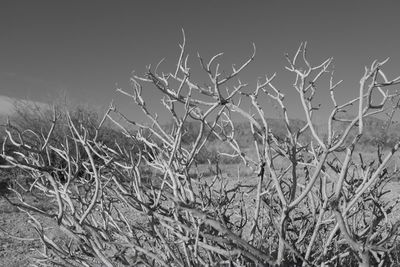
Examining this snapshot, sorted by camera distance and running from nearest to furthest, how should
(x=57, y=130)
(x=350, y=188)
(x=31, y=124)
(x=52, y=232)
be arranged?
(x=350, y=188)
(x=52, y=232)
(x=57, y=130)
(x=31, y=124)

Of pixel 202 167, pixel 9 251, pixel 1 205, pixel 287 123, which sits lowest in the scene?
pixel 287 123

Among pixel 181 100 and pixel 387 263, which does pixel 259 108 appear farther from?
pixel 387 263

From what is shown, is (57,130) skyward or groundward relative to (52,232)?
skyward

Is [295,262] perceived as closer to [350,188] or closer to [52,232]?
[350,188]

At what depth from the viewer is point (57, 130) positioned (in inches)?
410

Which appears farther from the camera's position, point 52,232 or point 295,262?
point 52,232

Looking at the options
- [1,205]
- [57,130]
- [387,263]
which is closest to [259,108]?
[387,263]

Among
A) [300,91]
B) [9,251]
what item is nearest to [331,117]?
[300,91]

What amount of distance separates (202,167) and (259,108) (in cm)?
1114

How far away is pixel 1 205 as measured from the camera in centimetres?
701

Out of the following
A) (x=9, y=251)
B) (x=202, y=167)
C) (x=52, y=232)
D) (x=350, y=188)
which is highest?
(x=202, y=167)

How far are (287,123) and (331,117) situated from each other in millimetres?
265

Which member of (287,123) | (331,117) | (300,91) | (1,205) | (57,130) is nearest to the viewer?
(331,117)

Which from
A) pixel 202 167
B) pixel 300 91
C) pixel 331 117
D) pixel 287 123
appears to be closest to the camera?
pixel 331 117
